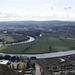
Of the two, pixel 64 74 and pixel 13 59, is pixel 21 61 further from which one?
pixel 64 74

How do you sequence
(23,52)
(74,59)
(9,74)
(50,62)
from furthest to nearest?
(23,52), (74,59), (50,62), (9,74)

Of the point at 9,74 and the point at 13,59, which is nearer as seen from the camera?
the point at 9,74

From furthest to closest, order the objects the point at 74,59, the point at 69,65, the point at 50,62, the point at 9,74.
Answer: the point at 74,59 < the point at 50,62 < the point at 69,65 < the point at 9,74

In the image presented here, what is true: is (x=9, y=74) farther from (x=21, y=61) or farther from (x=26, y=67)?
(x=21, y=61)

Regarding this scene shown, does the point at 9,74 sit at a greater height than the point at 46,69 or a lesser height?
greater

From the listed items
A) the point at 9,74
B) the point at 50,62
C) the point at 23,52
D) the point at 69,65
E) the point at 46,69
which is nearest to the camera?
the point at 9,74

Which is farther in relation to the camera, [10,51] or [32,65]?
Answer: [10,51]

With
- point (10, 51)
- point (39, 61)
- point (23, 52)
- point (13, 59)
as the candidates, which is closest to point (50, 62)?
point (39, 61)

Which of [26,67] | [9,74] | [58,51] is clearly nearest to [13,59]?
[26,67]

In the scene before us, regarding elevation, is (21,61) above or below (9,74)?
below
